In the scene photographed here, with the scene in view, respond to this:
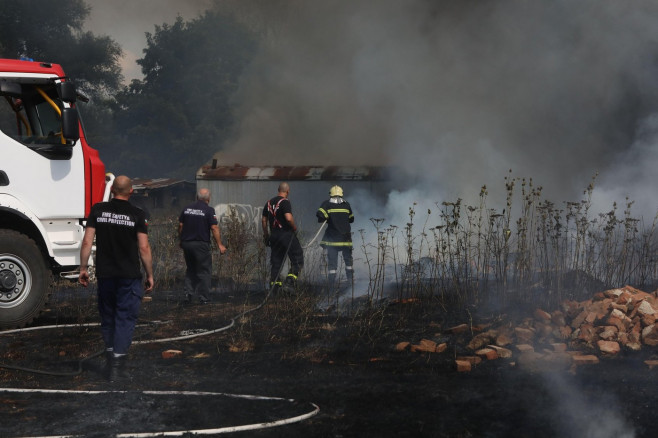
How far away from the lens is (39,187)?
24.6 feet

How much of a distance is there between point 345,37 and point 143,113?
18920 millimetres

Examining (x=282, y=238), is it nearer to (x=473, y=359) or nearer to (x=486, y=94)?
(x=473, y=359)

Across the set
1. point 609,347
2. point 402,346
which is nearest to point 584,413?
point 609,347

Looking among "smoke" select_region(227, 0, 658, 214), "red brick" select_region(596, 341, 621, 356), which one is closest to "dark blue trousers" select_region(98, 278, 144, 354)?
"red brick" select_region(596, 341, 621, 356)

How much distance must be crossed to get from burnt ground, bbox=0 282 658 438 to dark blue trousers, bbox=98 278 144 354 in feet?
1.07

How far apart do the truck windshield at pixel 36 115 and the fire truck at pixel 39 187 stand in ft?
0.03

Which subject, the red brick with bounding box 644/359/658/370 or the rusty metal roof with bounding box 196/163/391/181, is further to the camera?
the rusty metal roof with bounding box 196/163/391/181

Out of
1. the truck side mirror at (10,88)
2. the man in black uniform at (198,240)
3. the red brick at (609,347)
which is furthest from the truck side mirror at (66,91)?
the red brick at (609,347)

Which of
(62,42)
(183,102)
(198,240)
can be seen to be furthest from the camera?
(183,102)

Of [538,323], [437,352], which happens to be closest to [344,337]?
[437,352]

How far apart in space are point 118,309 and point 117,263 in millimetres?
385

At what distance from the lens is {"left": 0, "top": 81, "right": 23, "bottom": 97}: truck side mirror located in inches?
295

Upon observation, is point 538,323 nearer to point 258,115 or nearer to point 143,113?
point 258,115

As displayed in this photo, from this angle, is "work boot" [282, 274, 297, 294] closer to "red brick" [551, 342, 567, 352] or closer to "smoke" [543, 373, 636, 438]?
"red brick" [551, 342, 567, 352]
